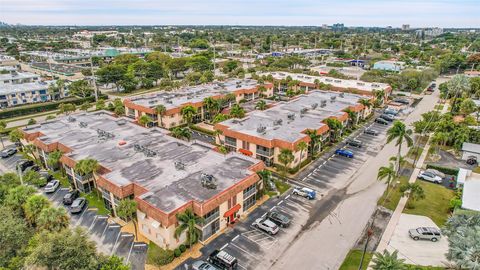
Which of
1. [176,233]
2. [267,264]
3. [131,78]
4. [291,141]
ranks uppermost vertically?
[131,78]

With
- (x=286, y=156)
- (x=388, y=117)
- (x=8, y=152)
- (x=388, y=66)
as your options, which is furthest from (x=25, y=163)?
(x=388, y=66)

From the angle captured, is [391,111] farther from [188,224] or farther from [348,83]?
[188,224]

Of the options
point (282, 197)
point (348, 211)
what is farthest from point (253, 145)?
point (348, 211)

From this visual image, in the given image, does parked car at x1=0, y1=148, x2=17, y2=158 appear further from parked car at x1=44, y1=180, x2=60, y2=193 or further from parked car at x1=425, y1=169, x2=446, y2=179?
parked car at x1=425, y1=169, x2=446, y2=179

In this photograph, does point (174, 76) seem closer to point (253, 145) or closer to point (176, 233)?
point (253, 145)

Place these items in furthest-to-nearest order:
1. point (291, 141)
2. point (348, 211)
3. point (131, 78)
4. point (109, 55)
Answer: point (109, 55), point (131, 78), point (291, 141), point (348, 211)

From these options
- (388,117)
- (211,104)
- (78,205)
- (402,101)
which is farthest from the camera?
(402,101)

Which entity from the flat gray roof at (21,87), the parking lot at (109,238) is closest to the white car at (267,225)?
the parking lot at (109,238)

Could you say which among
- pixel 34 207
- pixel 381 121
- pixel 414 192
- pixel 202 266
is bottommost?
pixel 202 266

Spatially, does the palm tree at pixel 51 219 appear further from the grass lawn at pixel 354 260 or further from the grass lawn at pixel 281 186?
the grass lawn at pixel 354 260
